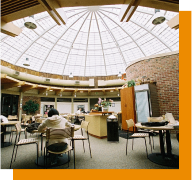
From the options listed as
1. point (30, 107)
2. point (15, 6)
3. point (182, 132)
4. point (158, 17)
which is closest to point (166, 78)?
point (158, 17)

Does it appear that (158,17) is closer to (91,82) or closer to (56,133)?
(56,133)

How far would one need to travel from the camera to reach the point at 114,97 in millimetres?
17312

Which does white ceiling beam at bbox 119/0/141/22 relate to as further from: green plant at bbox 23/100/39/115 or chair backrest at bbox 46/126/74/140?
green plant at bbox 23/100/39/115

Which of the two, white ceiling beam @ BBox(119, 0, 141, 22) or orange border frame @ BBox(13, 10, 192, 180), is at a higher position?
white ceiling beam @ BBox(119, 0, 141, 22)

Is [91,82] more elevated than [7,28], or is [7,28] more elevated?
[91,82]

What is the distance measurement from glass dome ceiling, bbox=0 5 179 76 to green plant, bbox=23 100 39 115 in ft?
14.2

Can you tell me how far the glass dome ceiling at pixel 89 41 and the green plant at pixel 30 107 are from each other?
433 centimetres

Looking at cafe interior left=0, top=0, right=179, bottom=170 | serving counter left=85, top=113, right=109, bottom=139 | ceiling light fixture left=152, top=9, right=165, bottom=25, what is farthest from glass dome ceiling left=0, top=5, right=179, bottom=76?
serving counter left=85, top=113, right=109, bottom=139

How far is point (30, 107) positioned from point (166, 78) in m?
13.2

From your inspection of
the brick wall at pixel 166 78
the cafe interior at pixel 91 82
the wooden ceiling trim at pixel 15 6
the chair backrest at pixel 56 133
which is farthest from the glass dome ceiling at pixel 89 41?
the chair backrest at pixel 56 133

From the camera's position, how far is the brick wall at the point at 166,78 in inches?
278

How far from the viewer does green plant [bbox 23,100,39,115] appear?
42.7 ft

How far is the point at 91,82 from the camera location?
16781 millimetres

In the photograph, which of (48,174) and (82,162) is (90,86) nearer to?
(82,162)
